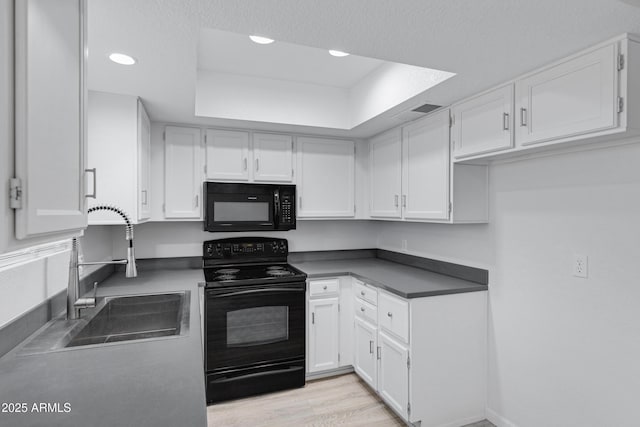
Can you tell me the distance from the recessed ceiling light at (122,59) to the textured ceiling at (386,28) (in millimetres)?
44

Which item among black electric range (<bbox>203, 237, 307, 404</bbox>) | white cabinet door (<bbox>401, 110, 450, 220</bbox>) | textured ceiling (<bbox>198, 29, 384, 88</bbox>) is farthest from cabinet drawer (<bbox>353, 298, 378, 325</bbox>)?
textured ceiling (<bbox>198, 29, 384, 88</bbox>)

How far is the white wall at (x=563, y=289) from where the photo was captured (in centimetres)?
158

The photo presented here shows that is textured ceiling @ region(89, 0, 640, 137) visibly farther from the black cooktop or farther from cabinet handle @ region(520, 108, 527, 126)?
the black cooktop

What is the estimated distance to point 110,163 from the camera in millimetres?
2057

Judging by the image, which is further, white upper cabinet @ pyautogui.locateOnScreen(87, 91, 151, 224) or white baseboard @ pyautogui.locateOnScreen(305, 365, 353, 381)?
white baseboard @ pyautogui.locateOnScreen(305, 365, 353, 381)

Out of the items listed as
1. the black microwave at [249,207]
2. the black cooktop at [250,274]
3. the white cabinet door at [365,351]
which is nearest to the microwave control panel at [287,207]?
the black microwave at [249,207]

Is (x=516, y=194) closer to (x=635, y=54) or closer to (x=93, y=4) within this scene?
(x=635, y=54)

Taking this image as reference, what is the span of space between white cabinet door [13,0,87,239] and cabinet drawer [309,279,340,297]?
1955 mm

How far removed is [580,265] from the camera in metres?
1.75

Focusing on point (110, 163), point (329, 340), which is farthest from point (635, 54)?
point (110, 163)

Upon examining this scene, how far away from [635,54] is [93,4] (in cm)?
210

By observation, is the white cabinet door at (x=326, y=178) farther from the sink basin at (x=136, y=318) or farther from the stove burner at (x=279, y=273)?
the sink basin at (x=136, y=318)

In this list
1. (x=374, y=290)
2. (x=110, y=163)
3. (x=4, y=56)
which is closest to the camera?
(x=4, y=56)

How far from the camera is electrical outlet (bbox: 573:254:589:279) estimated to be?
1.73m
